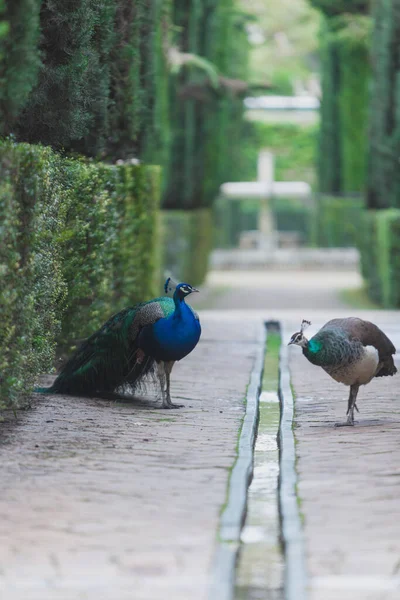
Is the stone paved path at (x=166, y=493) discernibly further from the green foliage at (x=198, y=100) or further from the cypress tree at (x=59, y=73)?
the green foliage at (x=198, y=100)

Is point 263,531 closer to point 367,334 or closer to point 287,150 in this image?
point 367,334

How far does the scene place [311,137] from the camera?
57.3 metres

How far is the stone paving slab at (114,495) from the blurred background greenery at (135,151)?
61 centimetres

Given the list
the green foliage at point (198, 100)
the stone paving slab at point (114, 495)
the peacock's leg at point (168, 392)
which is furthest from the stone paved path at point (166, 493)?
the green foliage at point (198, 100)

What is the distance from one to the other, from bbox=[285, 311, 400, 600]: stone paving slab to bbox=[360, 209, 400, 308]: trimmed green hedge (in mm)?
11432

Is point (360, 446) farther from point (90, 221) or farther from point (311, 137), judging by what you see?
point (311, 137)

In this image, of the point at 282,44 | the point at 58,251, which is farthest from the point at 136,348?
the point at 282,44

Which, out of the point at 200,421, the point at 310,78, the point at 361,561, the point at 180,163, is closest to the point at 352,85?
the point at 180,163

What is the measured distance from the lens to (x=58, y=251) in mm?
11992

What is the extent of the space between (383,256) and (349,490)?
1793cm

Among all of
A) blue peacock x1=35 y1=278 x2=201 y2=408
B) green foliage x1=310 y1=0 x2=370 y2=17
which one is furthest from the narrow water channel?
green foliage x1=310 y1=0 x2=370 y2=17

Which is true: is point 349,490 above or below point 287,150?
below

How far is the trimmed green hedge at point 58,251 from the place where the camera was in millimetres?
9539

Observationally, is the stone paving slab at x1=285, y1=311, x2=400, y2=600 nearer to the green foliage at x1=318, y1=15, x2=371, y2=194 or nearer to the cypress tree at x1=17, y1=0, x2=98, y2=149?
the cypress tree at x1=17, y1=0, x2=98, y2=149
